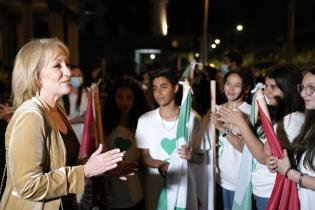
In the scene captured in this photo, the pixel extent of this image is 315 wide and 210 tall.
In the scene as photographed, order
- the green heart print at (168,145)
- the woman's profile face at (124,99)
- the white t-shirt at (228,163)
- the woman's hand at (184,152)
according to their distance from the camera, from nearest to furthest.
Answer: the woman's hand at (184,152), the green heart print at (168,145), the white t-shirt at (228,163), the woman's profile face at (124,99)

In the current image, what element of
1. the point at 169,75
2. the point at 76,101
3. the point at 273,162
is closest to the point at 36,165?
the point at 273,162

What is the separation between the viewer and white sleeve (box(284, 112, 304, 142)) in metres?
2.66

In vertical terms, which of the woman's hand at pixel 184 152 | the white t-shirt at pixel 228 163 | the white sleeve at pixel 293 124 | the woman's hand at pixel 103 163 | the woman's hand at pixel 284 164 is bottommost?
the white t-shirt at pixel 228 163

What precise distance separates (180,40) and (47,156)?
33.3m

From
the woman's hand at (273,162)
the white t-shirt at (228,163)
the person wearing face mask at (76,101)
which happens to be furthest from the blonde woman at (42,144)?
the person wearing face mask at (76,101)

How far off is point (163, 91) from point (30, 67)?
1794mm

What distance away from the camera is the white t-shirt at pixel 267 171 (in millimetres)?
2679

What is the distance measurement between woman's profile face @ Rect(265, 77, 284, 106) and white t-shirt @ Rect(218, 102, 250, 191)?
28.7 inches

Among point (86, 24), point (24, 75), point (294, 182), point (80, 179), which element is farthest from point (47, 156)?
point (86, 24)

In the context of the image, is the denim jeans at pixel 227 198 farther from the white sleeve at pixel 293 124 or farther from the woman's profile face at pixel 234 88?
the white sleeve at pixel 293 124

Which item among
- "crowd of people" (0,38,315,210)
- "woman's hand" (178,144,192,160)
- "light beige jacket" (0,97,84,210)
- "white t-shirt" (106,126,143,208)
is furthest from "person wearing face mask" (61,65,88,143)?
"light beige jacket" (0,97,84,210)

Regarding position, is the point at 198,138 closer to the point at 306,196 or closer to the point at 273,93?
the point at 273,93

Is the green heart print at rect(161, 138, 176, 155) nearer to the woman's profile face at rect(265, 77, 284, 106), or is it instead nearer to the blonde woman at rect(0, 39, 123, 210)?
the woman's profile face at rect(265, 77, 284, 106)

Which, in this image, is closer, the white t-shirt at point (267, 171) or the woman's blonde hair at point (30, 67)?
the woman's blonde hair at point (30, 67)
